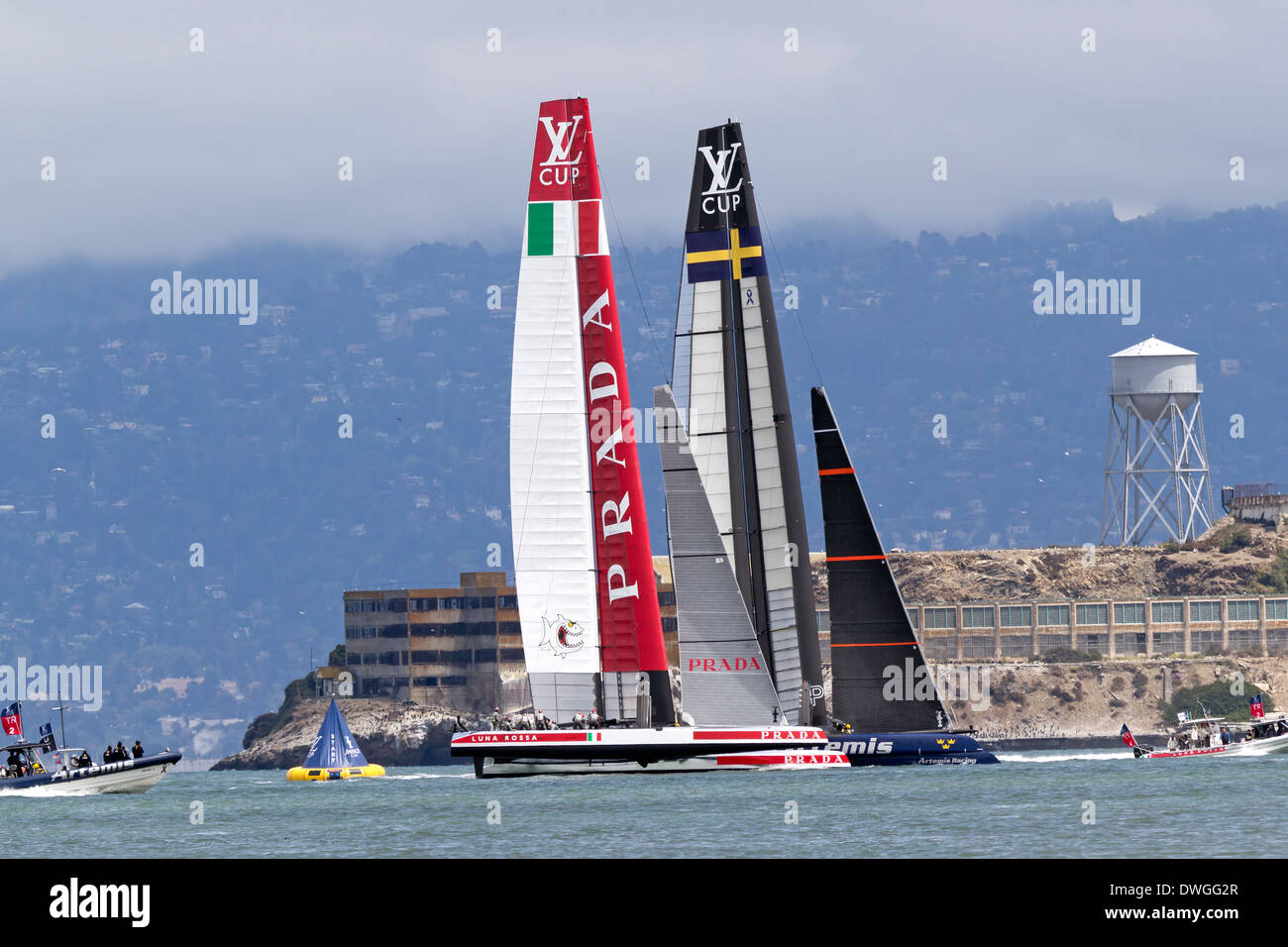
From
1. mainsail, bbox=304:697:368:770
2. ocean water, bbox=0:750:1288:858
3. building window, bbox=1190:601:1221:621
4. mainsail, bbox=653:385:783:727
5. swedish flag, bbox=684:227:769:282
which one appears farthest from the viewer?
building window, bbox=1190:601:1221:621

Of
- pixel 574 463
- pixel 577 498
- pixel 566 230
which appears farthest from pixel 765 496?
pixel 566 230

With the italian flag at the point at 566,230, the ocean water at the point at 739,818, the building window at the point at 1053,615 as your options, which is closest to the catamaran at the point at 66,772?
the ocean water at the point at 739,818

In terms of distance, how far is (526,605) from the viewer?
75.5 metres

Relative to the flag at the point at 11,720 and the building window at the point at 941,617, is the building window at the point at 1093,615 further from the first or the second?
the flag at the point at 11,720

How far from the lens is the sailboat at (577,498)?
243ft

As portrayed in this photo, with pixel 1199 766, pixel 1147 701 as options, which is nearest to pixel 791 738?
pixel 1199 766

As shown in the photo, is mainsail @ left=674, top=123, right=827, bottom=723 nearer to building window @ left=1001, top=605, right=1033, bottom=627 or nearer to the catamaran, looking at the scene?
the catamaran

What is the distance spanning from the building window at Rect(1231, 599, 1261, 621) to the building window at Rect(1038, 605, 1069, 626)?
49.3 ft

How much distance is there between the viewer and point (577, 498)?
74.9m

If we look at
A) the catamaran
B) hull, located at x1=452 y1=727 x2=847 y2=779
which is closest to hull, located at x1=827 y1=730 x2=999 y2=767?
hull, located at x1=452 y1=727 x2=847 y2=779

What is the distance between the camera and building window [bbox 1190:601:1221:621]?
18925cm
